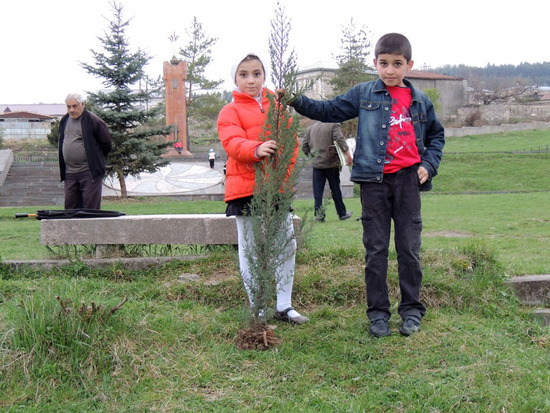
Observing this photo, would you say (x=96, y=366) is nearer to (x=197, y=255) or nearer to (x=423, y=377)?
(x=423, y=377)

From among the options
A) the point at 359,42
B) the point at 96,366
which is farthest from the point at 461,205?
the point at 359,42

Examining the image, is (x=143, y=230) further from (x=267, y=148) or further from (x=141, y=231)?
(x=267, y=148)

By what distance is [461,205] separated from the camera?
13.1 metres

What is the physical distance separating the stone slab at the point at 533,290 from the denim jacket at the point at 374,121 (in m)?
1.37

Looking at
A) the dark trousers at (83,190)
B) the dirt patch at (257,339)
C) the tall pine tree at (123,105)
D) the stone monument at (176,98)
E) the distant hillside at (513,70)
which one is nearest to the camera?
the dirt patch at (257,339)

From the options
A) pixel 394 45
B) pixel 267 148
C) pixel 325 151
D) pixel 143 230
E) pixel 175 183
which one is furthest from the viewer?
pixel 175 183

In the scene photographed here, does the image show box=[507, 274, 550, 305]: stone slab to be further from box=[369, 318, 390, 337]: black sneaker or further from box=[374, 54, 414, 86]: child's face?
box=[374, 54, 414, 86]: child's face

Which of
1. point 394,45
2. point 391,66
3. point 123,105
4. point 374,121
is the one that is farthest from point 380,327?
point 123,105

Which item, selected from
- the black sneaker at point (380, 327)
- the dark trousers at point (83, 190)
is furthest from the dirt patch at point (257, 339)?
the dark trousers at point (83, 190)

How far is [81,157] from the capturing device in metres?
6.39

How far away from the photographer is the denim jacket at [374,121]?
3.59 metres

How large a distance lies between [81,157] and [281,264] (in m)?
3.86

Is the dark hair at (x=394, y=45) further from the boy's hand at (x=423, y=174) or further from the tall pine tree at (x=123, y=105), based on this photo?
the tall pine tree at (x=123, y=105)

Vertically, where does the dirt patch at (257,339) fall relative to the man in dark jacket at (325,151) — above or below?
below
